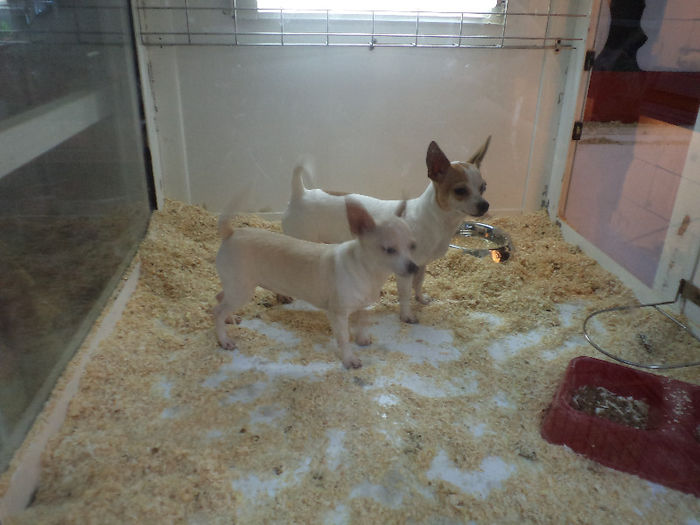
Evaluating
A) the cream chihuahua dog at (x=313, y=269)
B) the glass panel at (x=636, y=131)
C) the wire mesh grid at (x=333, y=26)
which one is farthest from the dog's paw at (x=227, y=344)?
the glass panel at (x=636, y=131)

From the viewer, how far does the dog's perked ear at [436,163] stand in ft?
7.70

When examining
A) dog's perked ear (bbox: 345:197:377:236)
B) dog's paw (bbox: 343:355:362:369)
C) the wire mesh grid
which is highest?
the wire mesh grid

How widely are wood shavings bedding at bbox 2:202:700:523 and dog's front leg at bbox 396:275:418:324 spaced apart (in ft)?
0.16

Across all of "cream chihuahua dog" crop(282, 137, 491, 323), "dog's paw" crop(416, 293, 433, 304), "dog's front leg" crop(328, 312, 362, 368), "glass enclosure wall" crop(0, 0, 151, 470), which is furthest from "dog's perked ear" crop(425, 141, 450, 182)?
"glass enclosure wall" crop(0, 0, 151, 470)

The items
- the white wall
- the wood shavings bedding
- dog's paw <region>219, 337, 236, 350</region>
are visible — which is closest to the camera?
the wood shavings bedding

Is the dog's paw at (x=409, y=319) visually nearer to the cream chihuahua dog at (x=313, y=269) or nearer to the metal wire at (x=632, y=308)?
the cream chihuahua dog at (x=313, y=269)

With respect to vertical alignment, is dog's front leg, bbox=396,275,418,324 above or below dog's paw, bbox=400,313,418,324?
above

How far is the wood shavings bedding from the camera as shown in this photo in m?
1.53

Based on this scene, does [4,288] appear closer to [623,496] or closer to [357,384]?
[357,384]

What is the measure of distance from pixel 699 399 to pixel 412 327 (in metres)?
1.23

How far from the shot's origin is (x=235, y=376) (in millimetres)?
2150

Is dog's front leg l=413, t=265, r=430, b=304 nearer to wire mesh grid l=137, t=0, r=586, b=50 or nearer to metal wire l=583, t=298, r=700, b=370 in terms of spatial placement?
metal wire l=583, t=298, r=700, b=370

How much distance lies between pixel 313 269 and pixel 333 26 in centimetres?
171

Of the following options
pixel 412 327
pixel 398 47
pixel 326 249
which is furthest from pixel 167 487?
pixel 398 47
